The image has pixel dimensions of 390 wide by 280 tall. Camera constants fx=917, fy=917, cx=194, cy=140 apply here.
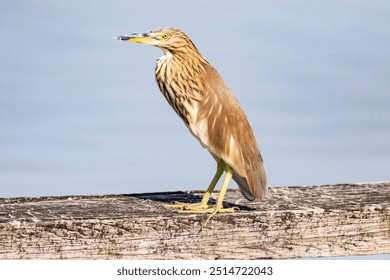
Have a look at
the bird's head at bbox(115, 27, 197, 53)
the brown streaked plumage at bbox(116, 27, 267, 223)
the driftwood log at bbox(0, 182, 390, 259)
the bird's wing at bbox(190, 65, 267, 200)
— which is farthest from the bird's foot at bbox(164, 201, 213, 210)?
the bird's head at bbox(115, 27, 197, 53)

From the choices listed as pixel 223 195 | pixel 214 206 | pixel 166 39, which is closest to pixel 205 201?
pixel 214 206

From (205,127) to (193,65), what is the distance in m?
0.36

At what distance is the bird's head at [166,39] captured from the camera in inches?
198

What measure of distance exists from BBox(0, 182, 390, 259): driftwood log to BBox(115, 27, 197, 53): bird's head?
2.95ft

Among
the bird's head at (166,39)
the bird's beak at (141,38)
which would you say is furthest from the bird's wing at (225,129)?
the bird's beak at (141,38)

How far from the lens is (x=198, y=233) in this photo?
4.58m

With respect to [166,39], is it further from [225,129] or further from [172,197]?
[172,197]

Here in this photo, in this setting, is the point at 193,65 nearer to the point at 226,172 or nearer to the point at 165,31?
the point at 165,31

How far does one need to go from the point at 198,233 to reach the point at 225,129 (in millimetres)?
635

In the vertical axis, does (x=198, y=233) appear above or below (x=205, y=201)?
below

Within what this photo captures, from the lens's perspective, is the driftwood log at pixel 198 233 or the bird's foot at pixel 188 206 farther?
the bird's foot at pixel 188 206

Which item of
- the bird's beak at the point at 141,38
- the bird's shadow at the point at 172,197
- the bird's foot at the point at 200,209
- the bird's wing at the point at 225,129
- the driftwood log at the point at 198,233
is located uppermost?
the bird's beak at the point at 141,38

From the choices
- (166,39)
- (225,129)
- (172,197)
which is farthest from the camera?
(172,197)

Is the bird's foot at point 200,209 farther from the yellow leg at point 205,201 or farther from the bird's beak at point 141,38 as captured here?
the bird's beak at point 141,38
